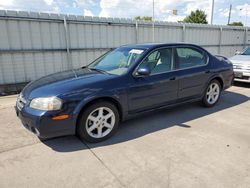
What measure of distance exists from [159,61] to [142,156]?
6.14 feet

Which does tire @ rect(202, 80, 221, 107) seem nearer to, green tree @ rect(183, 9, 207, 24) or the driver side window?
the driver side window

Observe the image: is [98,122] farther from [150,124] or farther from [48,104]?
[150,124]

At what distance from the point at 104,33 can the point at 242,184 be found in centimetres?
719

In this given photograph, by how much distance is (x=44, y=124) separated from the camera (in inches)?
117

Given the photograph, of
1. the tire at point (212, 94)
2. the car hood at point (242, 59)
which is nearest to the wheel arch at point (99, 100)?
the tire at point (212, 94)

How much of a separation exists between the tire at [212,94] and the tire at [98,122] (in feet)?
7.98

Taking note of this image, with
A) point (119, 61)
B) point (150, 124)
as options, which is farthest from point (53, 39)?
point (150, 124)

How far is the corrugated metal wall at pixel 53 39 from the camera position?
670 centimetres

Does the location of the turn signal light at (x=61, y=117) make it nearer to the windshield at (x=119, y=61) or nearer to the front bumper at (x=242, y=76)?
the windshield at (x=119, y=61)

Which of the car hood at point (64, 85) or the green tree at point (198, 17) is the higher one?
the green tree at point (198, 17)

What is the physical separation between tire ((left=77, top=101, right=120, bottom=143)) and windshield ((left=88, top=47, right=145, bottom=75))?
678 mm

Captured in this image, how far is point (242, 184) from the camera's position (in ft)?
7.89

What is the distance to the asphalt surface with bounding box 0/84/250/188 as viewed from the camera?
2.52 m

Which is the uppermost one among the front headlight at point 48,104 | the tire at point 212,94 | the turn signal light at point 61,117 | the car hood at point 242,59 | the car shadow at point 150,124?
the car hood at point 242,59
